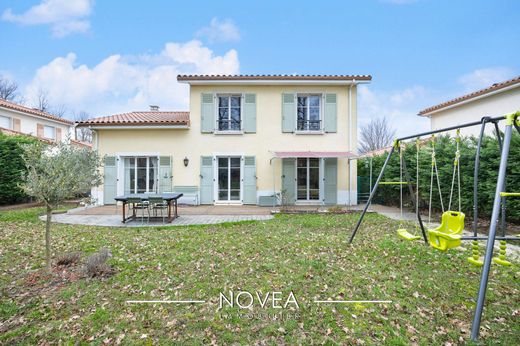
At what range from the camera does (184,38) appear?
17.0 meters

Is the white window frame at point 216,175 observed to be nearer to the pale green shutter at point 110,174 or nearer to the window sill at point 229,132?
the window sill at point 229,132

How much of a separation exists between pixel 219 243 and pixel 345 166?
10.8 meters

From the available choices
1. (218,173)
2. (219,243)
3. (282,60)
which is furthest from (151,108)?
(219,243)

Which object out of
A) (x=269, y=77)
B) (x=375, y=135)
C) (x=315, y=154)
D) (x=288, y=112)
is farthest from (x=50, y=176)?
(x=375, y=135)

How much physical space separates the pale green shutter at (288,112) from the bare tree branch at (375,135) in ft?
109

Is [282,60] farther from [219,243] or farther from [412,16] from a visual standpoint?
[219,243]

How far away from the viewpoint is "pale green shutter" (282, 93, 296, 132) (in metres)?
15.6

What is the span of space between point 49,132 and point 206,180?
75.4 ft

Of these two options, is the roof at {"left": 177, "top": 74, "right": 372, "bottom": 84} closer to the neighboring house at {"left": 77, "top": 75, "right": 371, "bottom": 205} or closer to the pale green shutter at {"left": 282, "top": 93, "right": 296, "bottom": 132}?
the neighboring house at {"left": 77, "top": 75, "right": 371, "bottom": 205}

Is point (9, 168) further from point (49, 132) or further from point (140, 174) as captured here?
point (49, 132)

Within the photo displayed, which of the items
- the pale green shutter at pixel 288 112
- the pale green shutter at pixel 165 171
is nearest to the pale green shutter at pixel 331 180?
the pale green shutter at pixel 288 112

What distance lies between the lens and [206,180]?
15.6m

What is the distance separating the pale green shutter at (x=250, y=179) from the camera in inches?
613

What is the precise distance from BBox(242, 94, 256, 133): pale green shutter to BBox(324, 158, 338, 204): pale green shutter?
484cm
